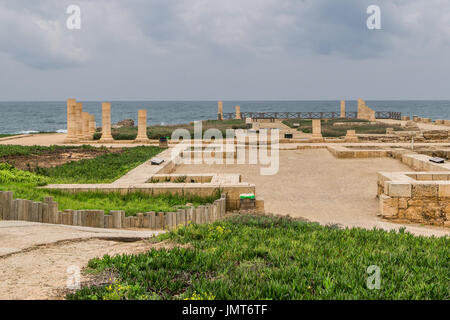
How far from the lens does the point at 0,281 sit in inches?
165

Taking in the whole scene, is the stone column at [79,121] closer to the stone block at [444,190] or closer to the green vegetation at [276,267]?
the stone block at [444,190]

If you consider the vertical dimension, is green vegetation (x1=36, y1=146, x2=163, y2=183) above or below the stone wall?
below

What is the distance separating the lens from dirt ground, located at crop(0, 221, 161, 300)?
13.3ft

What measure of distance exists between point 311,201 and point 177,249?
624cm

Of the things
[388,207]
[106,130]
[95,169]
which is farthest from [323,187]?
[106,130]

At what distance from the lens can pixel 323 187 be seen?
40.9 feet

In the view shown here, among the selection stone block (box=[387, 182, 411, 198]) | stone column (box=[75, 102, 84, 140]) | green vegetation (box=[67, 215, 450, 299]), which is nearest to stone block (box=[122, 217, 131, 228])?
green vegetation (box=[67, 215, 450, 299])

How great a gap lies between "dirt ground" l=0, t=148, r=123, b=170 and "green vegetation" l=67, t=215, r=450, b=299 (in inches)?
368

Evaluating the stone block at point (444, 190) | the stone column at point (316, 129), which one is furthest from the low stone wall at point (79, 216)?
the stone column at point (316, 129)

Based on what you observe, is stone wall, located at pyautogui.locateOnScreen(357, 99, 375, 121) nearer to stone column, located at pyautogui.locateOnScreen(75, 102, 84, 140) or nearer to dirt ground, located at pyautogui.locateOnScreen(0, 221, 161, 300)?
stone column, located at pyautogui.locateOnScreen(75, 102, 84, 140)

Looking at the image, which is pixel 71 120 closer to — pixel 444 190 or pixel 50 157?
pixel 50 157

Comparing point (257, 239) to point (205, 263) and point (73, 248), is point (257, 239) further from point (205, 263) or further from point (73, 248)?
point (73, 248)

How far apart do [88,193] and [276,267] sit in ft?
20.6

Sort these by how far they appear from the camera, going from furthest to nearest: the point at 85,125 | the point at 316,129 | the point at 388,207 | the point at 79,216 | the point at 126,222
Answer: the point at 85,125
the point at 316,129
the point at 388,207
the point at 126,222
the point at 79,216
